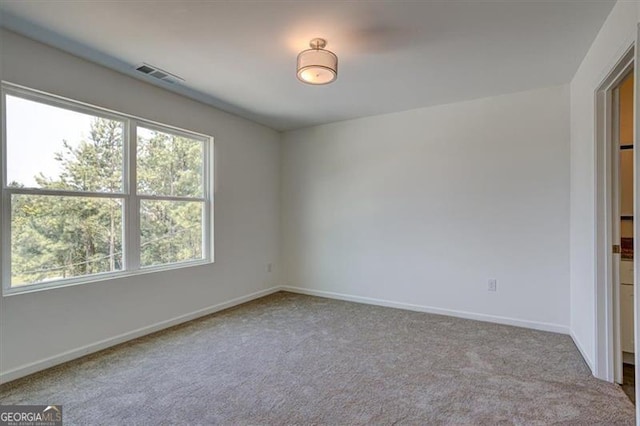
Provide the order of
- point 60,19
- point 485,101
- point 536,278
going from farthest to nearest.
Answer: point 485,101 < point 536,278 < point 60,19

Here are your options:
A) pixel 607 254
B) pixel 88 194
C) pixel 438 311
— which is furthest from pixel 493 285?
pixel 88 194

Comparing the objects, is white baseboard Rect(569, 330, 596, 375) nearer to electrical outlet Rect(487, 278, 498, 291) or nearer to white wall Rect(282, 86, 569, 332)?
white wall Rect(282, 86, 569, 332)

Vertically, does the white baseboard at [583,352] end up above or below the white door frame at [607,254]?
below

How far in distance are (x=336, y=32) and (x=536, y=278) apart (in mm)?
3161

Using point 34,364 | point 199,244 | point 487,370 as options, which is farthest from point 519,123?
point 34,364

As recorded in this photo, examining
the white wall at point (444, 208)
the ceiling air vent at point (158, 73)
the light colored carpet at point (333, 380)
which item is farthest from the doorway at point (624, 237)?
the ceiling air vent at point (158, 73)

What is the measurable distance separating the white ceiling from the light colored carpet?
256 cm

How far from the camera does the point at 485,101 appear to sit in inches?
144

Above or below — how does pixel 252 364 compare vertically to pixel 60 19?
below

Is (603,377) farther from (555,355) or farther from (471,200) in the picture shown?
(471,200)

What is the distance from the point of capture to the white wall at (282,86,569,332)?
11.0 ft

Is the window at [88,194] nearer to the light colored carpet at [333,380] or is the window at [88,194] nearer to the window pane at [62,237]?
the window pane at [62,237]

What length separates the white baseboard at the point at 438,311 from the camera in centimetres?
333

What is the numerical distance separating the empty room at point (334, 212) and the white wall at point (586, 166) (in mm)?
35
